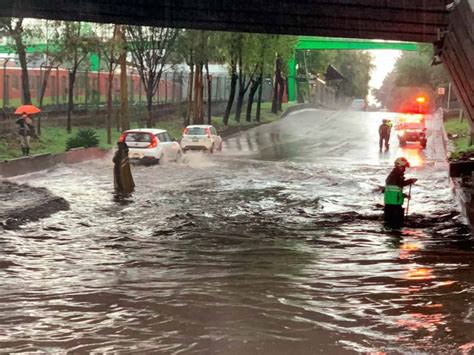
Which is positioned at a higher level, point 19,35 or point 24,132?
point 19,35

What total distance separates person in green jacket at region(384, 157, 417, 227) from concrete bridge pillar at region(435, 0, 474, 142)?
11.8 ft

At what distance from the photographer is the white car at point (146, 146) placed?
26016mm

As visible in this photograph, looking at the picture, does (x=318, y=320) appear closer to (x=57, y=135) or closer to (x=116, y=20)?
(x=116, y=20)

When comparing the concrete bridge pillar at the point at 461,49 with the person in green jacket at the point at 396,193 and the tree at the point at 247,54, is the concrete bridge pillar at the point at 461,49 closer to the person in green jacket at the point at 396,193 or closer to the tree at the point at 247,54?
the person in green jacket at the point at 396,193

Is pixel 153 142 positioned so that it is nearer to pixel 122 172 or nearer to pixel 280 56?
pixel 122 172

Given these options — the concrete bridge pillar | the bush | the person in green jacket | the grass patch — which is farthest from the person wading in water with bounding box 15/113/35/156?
the grass patch

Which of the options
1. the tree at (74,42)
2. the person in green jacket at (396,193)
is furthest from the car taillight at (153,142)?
the person in green jacket at (396,193)

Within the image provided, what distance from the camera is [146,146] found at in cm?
2612

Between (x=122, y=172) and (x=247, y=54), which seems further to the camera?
(x=247, y=54)

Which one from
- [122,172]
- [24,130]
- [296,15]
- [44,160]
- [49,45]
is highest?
[49,45]

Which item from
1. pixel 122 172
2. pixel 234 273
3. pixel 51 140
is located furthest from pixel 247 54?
pixel 234 273

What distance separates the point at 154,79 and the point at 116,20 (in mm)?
21427

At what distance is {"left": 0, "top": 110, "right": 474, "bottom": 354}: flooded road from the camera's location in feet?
25.0

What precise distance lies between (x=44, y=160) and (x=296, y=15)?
425 inches
